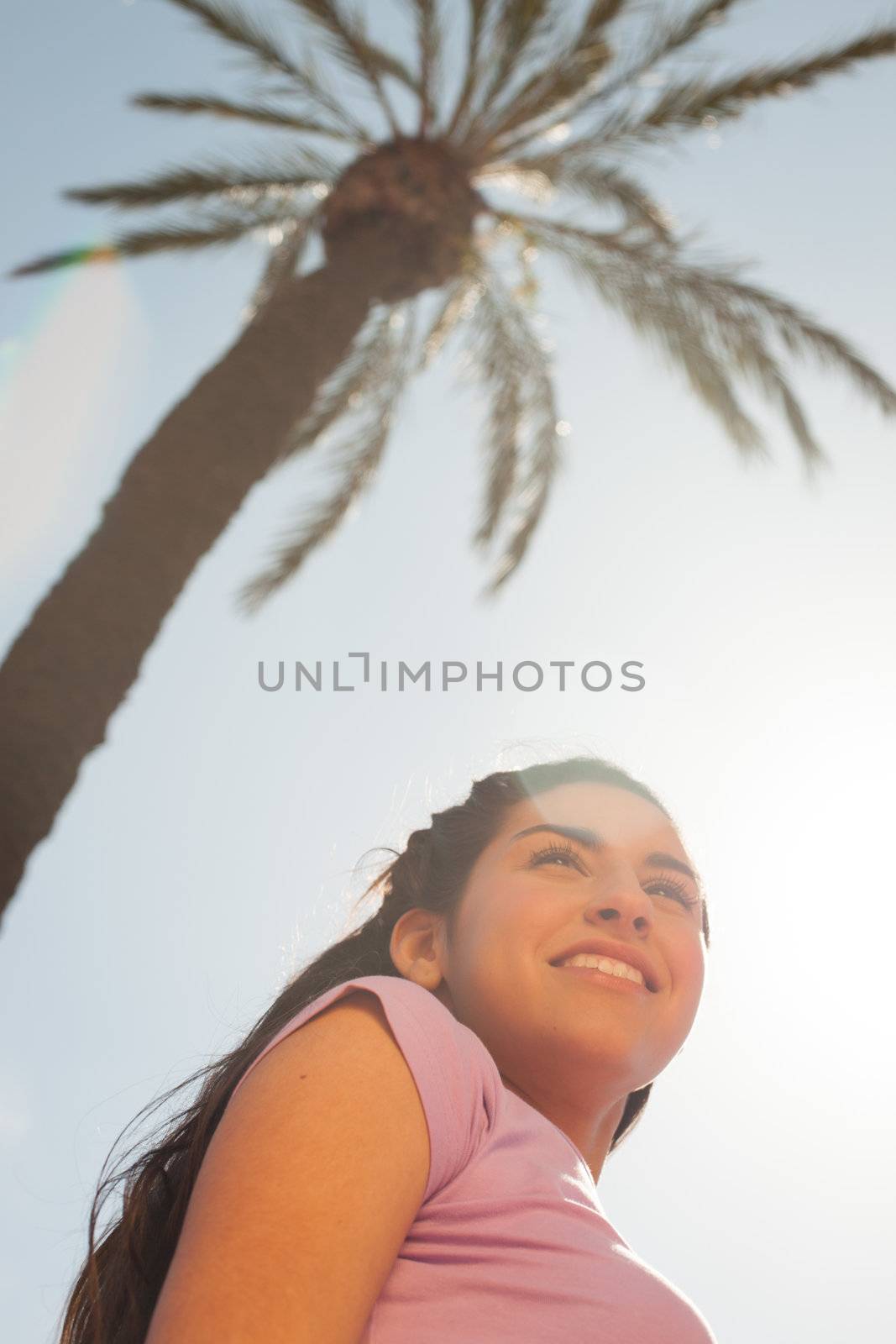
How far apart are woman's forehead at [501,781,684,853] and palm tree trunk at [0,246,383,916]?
2.23m

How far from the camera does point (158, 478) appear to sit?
16.8 ft

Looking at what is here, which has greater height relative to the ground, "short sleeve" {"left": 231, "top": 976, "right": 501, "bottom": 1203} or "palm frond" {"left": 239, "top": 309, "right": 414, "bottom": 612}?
"palm frond" {"left": 239, "top": 309, "right": 414, "bottom": 612}

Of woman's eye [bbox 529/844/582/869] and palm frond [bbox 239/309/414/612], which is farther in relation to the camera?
Answer: palm frond [bbox 239/309/414/612]

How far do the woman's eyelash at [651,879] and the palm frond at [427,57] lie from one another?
685 centimetres

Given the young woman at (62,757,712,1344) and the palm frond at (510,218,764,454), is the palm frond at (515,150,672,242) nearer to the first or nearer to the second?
the palm frond at (510,218,764,454)

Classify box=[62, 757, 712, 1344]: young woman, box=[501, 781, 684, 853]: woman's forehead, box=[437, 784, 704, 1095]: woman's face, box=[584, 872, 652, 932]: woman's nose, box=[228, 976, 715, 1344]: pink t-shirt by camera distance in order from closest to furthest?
box=[62, 757, 712, 1344]: young woman
box=[228, 976, 715, 1344]: pink t-shirt
box=[437, 784, 704, 1095]: woman's face
box=[584, 872, 652, 932]: woman's nose
box=[501, 781, 684, 853]: woman's forehead

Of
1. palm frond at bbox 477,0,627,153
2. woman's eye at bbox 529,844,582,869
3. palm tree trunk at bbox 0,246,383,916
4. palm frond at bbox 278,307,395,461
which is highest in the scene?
palm frond at bbox 477,0,627,153

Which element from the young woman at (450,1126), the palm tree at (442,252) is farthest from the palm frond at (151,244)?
the young woman at (450,1126)

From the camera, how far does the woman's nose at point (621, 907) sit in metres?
2.19

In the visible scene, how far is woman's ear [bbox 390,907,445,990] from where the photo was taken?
235cm

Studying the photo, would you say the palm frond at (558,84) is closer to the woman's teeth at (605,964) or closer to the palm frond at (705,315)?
the palm frond at (705,315)

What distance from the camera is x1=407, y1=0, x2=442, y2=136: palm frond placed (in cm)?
782

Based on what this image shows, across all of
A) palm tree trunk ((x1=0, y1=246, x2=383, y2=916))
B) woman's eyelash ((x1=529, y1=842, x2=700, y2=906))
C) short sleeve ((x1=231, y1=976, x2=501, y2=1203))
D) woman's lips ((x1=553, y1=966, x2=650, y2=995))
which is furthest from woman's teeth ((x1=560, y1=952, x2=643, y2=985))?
palm tree trunk ((x1=0, y1=246, x2=383, y2=916))

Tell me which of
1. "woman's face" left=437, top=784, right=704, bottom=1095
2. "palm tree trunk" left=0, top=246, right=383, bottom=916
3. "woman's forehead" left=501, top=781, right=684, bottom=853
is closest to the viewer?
"woman's face" left=437, top=784, right=704, bottom=1095
